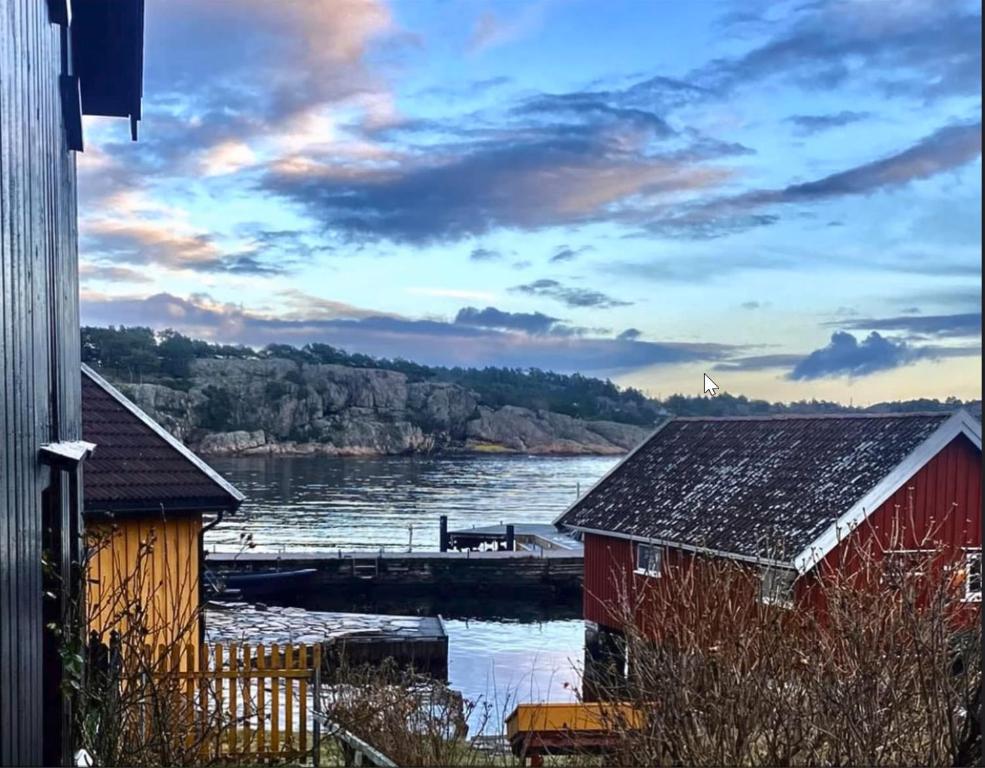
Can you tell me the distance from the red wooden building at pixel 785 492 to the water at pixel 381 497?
490 inches

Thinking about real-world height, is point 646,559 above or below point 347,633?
above

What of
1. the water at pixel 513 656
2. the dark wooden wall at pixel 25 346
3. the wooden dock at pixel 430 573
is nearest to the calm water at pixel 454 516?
the water at pixel 513 656

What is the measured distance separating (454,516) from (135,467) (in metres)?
49.1

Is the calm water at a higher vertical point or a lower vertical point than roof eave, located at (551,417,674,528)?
lower

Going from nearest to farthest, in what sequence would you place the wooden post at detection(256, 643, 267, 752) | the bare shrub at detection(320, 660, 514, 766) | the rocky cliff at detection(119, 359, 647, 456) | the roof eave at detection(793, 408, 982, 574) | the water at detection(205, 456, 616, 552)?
the bare shrub at detection(320, 660, 514, 766) < the wooden post at detection(256, 643, 267, 752) < the roof eave at detection(793, 408, 982, 574) < the water at detection(205, 456, 616, 552) < the rocky cliff at detection(119, 359, 647, 456)

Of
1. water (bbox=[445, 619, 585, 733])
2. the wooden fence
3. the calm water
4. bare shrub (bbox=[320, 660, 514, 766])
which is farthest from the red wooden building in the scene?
the wooden fence

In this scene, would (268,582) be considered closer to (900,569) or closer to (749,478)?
(749,478)

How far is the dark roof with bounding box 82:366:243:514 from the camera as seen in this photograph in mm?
13172

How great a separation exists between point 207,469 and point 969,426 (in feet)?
46.3

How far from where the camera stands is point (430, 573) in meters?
38.6

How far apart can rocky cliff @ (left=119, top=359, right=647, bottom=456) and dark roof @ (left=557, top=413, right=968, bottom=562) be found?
67.5 m

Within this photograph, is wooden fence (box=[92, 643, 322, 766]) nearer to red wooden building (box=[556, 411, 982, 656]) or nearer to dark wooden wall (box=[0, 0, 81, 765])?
dark wooden wall (box=[0, 0, 81, 765])

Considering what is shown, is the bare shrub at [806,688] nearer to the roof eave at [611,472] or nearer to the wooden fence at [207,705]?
the wooden fence at [207,705]

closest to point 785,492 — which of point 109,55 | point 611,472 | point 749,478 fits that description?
point 749,478
